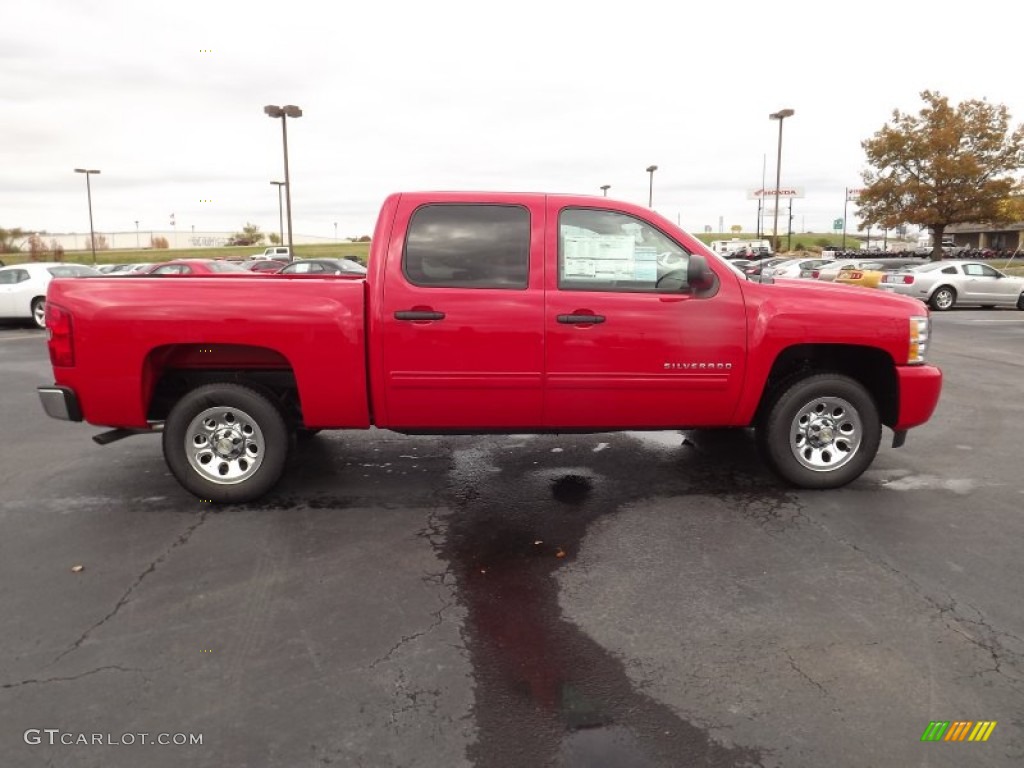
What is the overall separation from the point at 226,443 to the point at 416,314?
1516mm

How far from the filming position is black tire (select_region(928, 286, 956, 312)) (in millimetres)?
20859

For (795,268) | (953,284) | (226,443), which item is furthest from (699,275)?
(795,268)

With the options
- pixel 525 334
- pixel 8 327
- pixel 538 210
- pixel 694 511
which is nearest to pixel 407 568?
pixel 525 334

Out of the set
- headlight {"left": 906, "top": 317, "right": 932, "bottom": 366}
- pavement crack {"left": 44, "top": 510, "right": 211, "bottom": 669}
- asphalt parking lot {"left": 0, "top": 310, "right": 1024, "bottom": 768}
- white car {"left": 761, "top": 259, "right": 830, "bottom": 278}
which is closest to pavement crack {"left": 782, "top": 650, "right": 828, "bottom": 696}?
asphalt parking lot {"left": 0, "top": 310, "right": 1024, "bottom": 768}

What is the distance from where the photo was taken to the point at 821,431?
483cm

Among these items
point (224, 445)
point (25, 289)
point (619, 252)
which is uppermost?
point (619, 252)

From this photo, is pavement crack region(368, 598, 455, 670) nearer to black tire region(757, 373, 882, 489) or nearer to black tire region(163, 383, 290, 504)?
A: black tire region(163, 383, 290, 504)

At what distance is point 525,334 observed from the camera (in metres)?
4.38

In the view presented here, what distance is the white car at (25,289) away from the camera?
633 inches

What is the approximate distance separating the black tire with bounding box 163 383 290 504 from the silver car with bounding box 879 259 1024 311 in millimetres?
20749

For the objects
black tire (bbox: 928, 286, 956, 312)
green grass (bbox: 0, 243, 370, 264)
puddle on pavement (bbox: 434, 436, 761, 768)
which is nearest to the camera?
puddle on pavement (bbox: 434, 436, 761, 768)

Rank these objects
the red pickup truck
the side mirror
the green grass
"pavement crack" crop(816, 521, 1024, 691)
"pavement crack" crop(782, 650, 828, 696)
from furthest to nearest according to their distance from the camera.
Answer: the green grass < the red pickup truck < the side mirror < "pavement crack" crop(816, 521, 1024, 691) < "pavement crack" crop(782, 650, 828, 696)

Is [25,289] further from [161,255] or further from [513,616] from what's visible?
[161,255]

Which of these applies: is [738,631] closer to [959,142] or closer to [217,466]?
[217,466]
